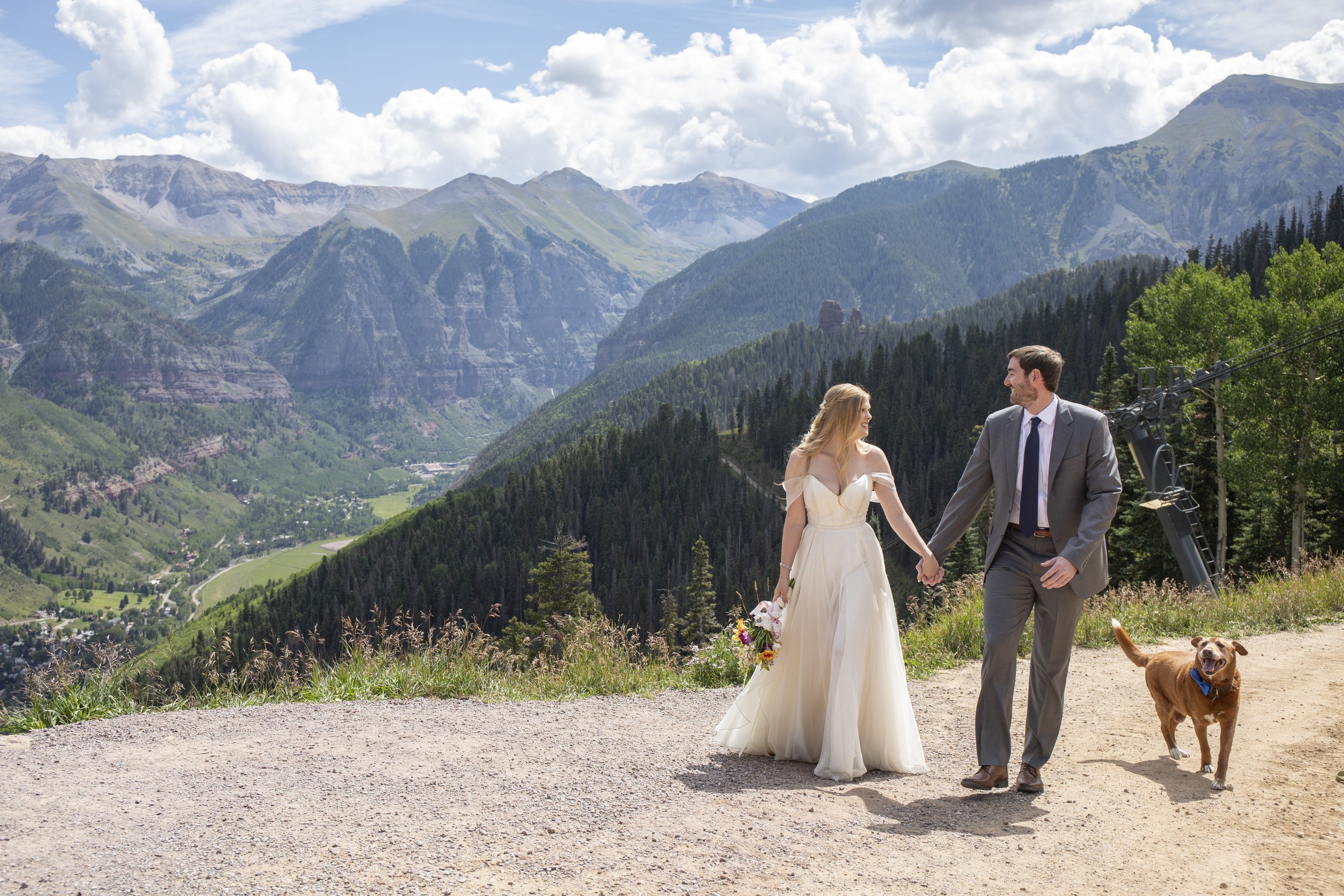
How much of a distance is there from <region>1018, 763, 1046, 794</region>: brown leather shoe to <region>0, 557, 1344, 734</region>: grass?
4.38m

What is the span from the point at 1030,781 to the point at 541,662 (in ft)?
20.6

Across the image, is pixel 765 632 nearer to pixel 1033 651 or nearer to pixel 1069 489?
pixel 1033 651

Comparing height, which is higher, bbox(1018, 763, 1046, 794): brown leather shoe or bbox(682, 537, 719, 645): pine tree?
bbox(1018, 763, 1046, 794): brown leather shoe

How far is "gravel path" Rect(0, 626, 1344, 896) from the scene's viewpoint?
5473 mm

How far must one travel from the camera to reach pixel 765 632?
8.38m

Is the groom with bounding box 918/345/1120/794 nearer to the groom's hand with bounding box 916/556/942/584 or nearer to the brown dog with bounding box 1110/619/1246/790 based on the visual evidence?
the groom's hand with bounding box 916/556/942/584

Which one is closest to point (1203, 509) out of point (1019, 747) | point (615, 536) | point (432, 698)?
point (1019, 747)

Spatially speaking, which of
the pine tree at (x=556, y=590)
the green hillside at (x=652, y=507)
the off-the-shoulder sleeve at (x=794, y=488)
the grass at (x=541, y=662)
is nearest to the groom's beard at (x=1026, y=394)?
the off-the-shoulder sleeve at (x=794, y=488)

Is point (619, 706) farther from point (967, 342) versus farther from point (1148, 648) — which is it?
point (967, 342)

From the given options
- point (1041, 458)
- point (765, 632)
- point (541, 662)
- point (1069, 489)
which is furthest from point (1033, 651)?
point (541, 662)

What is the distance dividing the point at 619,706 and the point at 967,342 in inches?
5645

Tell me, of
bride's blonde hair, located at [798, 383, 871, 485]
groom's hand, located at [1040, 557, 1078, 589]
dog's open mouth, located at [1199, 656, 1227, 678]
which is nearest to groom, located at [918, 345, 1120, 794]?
groom's hand, located at [1040, 557, 1078, 589]

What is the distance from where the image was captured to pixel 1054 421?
7.30m

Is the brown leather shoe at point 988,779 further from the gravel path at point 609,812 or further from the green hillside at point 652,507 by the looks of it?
the green hillside at point 652,507
